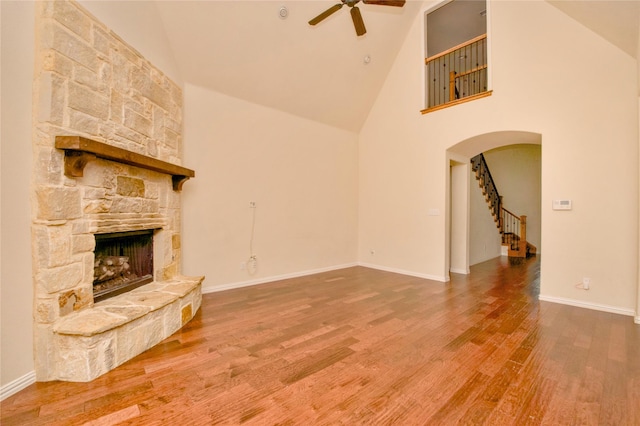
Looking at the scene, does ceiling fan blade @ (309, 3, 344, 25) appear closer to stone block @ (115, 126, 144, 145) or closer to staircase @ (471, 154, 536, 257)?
stone block @ (115, 126, 144, 145)

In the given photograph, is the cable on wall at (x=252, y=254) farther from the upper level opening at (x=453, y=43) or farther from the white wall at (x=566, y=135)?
the upper level opening at (x=453, y=43)

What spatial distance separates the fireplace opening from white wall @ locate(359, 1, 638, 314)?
4166 mm

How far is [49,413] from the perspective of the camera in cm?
159

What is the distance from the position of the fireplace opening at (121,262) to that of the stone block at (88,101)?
102 centimetres

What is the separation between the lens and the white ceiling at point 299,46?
124 inches

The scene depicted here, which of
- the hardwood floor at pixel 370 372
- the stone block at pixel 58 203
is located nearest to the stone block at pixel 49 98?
the stone block at pixel 58 203

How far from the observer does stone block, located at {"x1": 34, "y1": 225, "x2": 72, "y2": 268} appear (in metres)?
1.92

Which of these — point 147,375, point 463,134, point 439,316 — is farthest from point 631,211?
point 147,375

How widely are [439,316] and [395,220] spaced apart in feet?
8.18

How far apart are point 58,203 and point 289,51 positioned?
336cm

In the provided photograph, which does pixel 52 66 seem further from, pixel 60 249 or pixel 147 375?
pixel 147 375

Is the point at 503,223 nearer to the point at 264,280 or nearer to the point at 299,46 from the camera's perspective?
the point at 264,280

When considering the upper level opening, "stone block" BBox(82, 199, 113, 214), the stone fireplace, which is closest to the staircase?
the upper level opening

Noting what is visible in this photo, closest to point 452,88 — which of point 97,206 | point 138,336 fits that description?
point 97,206
